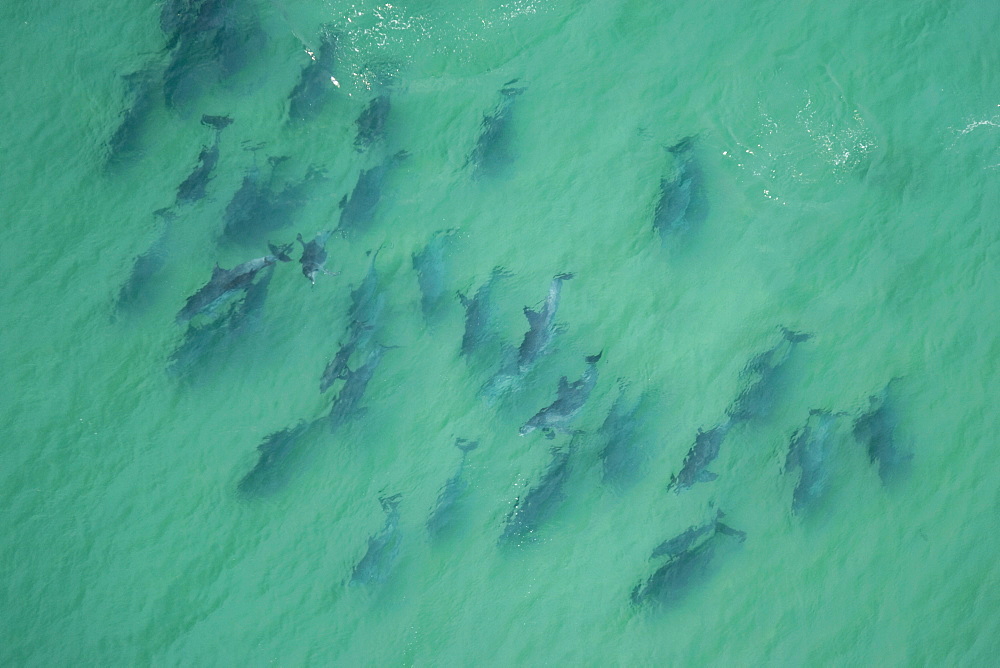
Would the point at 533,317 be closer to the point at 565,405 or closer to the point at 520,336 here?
the point at 520,336

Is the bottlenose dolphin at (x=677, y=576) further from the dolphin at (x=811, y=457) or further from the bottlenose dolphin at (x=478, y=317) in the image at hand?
the bottlenose dolphin at (x=478, y=317)

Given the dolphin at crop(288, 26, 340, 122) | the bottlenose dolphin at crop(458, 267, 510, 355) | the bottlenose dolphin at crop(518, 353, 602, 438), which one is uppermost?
the dolphin at crop(288, 26, 340, 122)

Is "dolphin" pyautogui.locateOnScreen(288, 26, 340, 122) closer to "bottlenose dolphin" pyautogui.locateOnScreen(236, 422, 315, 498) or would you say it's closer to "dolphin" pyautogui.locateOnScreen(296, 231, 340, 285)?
"dolphin" pyautogui.locateOnScreen(296, 231, 340, 285)

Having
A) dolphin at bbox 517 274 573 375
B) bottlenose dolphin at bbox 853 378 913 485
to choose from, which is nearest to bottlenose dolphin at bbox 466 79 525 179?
dolphin at bbox 517 274 573 375

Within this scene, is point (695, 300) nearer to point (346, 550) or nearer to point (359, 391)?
point (359, 391)

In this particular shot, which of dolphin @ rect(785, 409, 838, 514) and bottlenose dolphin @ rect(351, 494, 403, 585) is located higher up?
dolphin @ rect(785, 409, 838, 514)

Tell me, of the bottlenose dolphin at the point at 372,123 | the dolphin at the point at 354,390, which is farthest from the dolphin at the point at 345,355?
the bottlenose dolphin at the point at 372,123

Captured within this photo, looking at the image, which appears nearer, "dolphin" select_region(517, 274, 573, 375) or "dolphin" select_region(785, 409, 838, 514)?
"dolphin" select_region(517, 274, 573, 375)
